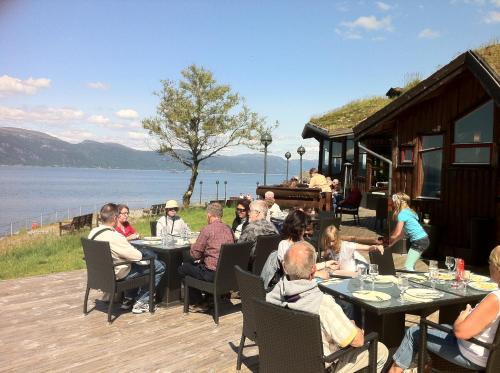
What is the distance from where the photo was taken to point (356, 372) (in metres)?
3.08

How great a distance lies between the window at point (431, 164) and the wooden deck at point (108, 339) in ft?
19.7

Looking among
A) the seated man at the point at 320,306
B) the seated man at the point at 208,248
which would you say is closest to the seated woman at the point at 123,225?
the seated man at the point at 208,248

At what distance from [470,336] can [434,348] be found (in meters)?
0.41

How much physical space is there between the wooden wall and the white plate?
18.7ft

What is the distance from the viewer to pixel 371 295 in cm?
366

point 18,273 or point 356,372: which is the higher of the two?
point 356,372

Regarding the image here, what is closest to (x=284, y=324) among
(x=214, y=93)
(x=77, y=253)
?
(x=77, y=253)

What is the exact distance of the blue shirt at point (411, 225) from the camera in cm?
668

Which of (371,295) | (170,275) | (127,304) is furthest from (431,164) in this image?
(127,304)

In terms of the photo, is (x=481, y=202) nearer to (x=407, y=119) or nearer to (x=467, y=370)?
(x=407, y=119)

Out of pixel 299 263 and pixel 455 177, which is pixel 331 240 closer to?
pixel 299 263

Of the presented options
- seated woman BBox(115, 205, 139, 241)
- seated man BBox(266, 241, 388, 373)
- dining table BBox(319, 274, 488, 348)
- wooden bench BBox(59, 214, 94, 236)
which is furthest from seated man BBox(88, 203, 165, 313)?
wooden bench BBox(59, 214, 94, 236)

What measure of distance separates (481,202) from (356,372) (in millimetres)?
6992

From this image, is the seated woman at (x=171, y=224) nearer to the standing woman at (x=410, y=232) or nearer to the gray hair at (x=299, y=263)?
the standing woman at (x=410, y=232)
